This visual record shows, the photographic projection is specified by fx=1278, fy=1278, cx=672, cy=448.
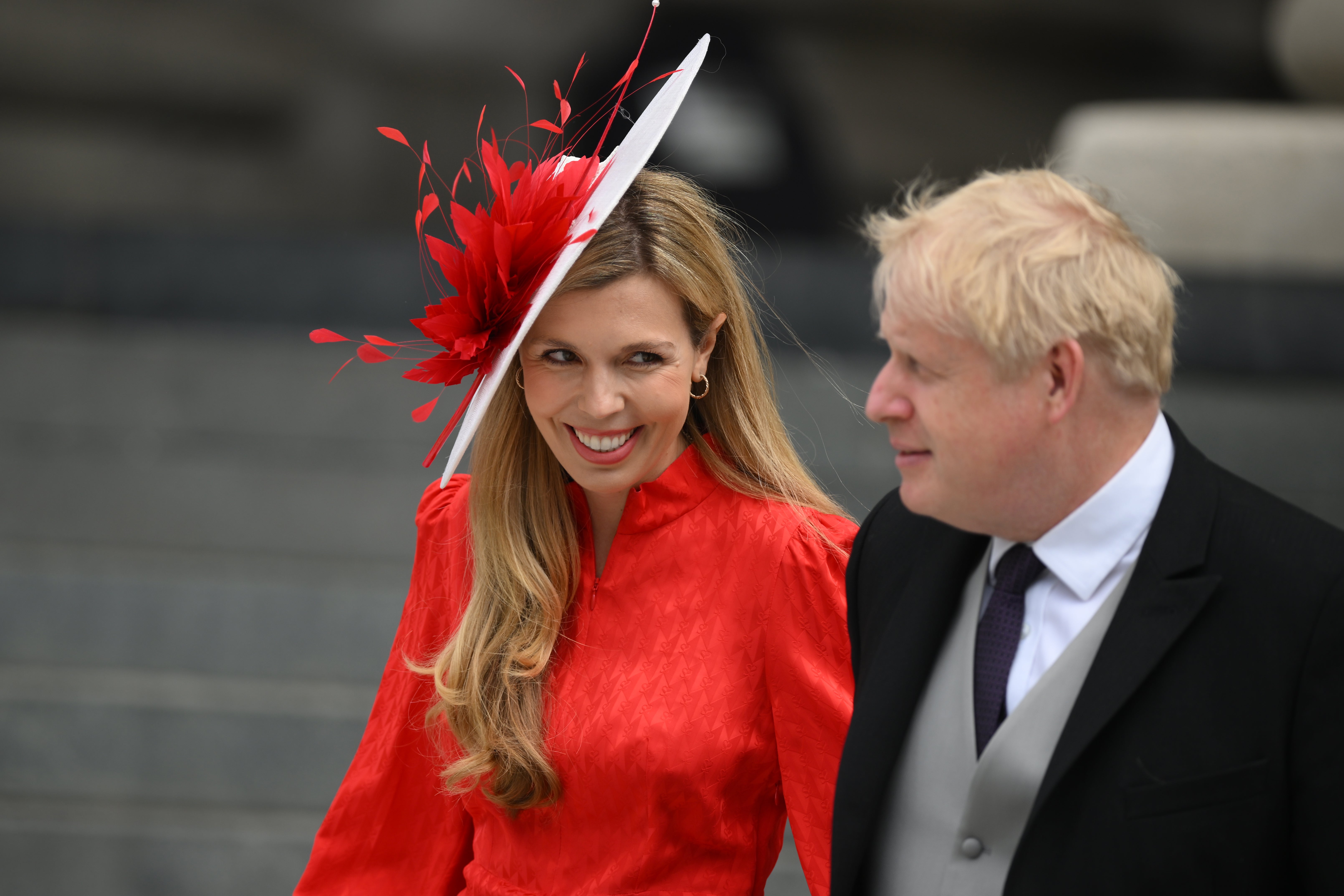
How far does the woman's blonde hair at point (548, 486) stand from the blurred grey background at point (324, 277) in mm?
424

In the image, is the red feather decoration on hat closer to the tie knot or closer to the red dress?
the red dress

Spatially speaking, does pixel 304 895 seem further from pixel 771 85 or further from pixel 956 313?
pixel 771 85

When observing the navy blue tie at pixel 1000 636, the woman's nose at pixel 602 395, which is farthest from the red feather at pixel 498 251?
the navy blue tie at pixel 1000 636

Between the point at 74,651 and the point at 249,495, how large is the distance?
3.58 feet

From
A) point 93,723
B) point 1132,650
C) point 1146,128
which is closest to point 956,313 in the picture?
point 1132,650

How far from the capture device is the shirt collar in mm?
1368

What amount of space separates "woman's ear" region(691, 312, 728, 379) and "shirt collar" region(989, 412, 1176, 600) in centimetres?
83

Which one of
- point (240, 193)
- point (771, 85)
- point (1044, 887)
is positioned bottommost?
point (1044, 887)

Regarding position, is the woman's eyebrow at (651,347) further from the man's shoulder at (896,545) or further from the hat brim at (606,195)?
the man's shoulder at (896,545)

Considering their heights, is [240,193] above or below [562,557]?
above

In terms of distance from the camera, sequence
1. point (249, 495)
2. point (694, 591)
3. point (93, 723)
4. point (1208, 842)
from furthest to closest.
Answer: point (249, 495) < point (93, 723) < point (694, 591) < point (1208, 842)

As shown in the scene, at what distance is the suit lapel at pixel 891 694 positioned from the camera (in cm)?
150

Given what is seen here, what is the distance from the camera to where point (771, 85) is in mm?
8641

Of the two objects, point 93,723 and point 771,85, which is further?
point 771,85
